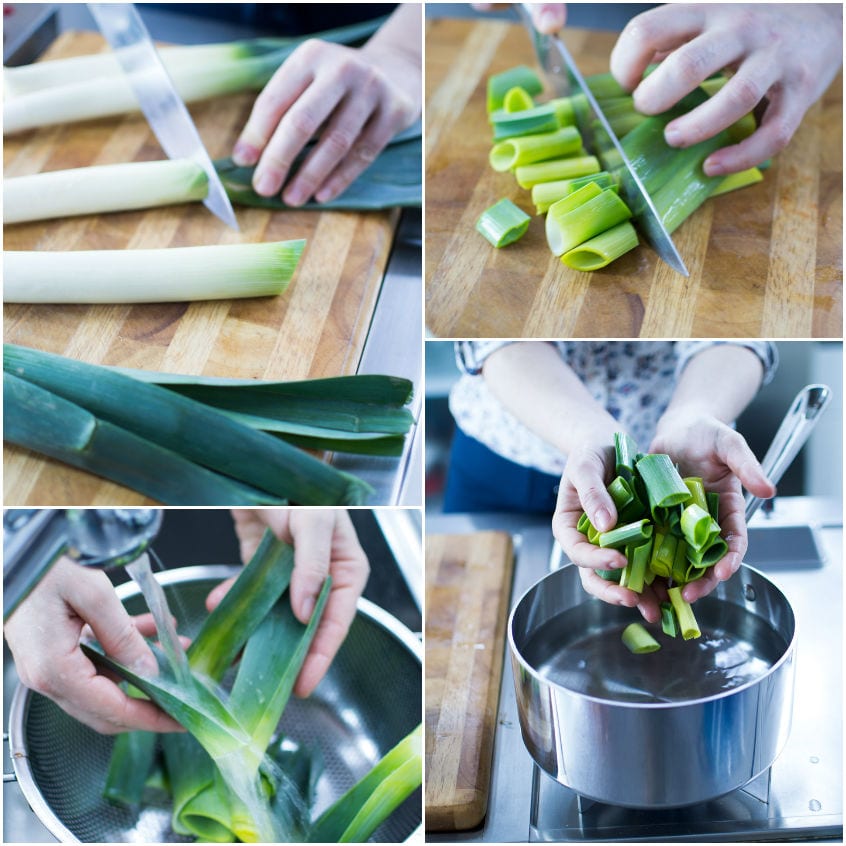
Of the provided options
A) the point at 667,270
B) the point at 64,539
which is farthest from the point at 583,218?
the point at 64,539

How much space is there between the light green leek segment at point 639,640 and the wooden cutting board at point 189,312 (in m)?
0.56

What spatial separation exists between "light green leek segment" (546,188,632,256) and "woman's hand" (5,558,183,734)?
867 mm

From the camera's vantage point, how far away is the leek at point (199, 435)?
1252 mm

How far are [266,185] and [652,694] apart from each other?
1.04m

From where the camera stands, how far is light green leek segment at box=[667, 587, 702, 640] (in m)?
1.15

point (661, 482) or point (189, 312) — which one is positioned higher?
point (189, 312)

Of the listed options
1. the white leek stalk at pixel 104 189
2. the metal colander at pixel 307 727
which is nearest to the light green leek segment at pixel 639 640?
→ the metal colander at pixel 307 727

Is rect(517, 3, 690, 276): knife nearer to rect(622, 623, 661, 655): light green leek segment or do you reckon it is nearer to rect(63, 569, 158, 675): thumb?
rect(622, 623, 661, 655): light green leek segment

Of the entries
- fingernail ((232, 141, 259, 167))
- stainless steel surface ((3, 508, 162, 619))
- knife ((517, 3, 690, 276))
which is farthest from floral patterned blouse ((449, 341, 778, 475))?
stainless steel surface ((3, 508, 162, 619))

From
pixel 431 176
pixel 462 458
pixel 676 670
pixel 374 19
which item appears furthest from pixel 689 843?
pixel 374 19

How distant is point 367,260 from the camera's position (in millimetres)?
1570

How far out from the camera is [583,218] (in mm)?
1490

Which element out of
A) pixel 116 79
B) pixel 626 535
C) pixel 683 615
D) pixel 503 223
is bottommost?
pixel 683 615

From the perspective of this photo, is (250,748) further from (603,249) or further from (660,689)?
(603,249)
